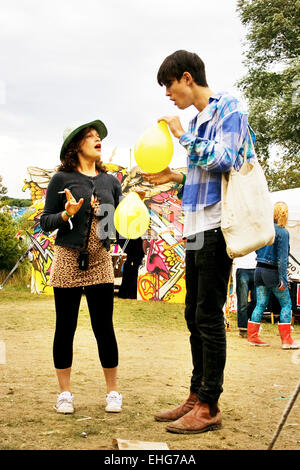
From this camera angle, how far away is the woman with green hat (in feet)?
11.4

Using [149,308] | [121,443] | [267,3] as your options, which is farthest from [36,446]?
[267,3]

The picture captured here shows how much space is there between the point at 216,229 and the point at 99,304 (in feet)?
3.14

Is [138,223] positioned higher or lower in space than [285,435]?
higher

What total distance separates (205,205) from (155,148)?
0.48 meters

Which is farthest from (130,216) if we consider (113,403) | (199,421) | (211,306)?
(199,421)

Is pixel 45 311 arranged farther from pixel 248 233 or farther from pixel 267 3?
pixel 267 3

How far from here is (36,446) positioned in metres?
2.76

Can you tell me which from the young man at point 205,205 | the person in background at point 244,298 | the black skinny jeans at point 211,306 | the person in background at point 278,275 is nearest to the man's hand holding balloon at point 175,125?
the young man at point 205,205

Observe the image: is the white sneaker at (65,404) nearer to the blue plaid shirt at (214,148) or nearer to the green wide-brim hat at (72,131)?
the blue plaid shirt at (214,148)

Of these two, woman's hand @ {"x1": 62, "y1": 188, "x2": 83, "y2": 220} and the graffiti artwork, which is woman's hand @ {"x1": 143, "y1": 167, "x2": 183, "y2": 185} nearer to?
woman's hand @ {"x1": 62, "y1": 188, "x2": 83, "y2": 220}

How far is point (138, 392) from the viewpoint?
406 centimetres

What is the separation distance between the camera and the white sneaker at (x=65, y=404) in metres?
3.40

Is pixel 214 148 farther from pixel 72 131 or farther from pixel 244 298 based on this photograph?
pixel 244 298

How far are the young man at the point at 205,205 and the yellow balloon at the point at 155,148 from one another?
4.2 inches
